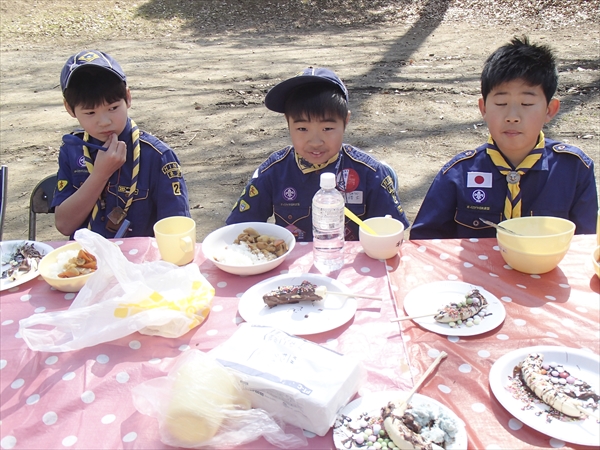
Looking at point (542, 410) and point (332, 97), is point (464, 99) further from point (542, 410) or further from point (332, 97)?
point (542, 410)

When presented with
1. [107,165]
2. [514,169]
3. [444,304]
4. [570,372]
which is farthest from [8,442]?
[514,169]

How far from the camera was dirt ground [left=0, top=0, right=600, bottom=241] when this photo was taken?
217 inches

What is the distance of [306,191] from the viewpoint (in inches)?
107

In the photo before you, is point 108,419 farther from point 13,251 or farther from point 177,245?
point 13,251

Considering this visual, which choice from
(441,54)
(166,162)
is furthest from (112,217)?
(441,54)

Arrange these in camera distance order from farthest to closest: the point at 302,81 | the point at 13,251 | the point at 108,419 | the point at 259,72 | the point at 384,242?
the point at 259,72 → the point at 302,81 → the point at 13,251 → the point at 384,242 → the point at 108,419

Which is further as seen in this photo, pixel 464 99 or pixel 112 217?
pixel 464 99

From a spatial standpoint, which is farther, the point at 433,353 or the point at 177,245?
the point at 177,245

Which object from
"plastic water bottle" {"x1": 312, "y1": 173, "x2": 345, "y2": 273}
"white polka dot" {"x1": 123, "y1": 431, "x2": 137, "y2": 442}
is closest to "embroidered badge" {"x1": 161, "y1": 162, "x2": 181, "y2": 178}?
"plastic water bottle" {"x1": 312, "y1": 173, "x2": 345, "y2": 273}

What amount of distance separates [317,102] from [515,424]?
160 centimetres

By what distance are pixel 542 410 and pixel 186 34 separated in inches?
489

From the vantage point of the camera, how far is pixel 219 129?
20.9 feet

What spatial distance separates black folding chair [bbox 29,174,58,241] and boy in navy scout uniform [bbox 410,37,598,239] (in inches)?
78.3

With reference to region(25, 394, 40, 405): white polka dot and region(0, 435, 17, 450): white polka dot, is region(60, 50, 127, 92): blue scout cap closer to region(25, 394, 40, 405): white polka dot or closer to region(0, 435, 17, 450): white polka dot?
region(25, 394, 40, 405): white polka dot
